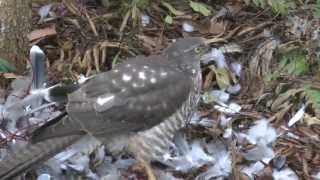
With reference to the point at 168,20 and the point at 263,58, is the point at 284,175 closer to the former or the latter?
the point at 263,58

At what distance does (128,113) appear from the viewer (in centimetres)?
412

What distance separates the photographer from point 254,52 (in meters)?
5.18

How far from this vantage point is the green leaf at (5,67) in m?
4.88

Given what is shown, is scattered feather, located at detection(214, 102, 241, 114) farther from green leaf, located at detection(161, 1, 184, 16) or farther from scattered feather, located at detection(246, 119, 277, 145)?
green leaf, located at detection(161, 1, 184, 16)

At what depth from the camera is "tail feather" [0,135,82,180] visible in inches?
159

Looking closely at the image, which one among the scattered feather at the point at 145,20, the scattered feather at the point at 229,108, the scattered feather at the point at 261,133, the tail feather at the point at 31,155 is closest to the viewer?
the tail feather at the point at 31,155

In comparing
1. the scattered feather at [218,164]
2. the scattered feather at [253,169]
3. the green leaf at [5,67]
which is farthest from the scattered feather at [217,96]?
the green leaf at [5,67]

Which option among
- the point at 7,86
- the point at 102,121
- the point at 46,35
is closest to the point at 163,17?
the point at 46,35

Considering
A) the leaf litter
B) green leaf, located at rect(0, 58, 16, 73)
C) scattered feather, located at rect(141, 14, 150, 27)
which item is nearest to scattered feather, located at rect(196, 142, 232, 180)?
the leaf litter

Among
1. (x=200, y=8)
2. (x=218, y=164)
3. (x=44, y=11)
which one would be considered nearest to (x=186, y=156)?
(x=218, y=164)

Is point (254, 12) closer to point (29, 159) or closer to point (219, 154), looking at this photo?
point (219, 154)

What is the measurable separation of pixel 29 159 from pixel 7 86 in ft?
3.18

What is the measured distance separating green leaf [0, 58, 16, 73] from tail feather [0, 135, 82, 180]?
0.93 m

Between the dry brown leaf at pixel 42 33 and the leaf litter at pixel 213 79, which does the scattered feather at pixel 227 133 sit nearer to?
the leaf litter at pixel 213 79
